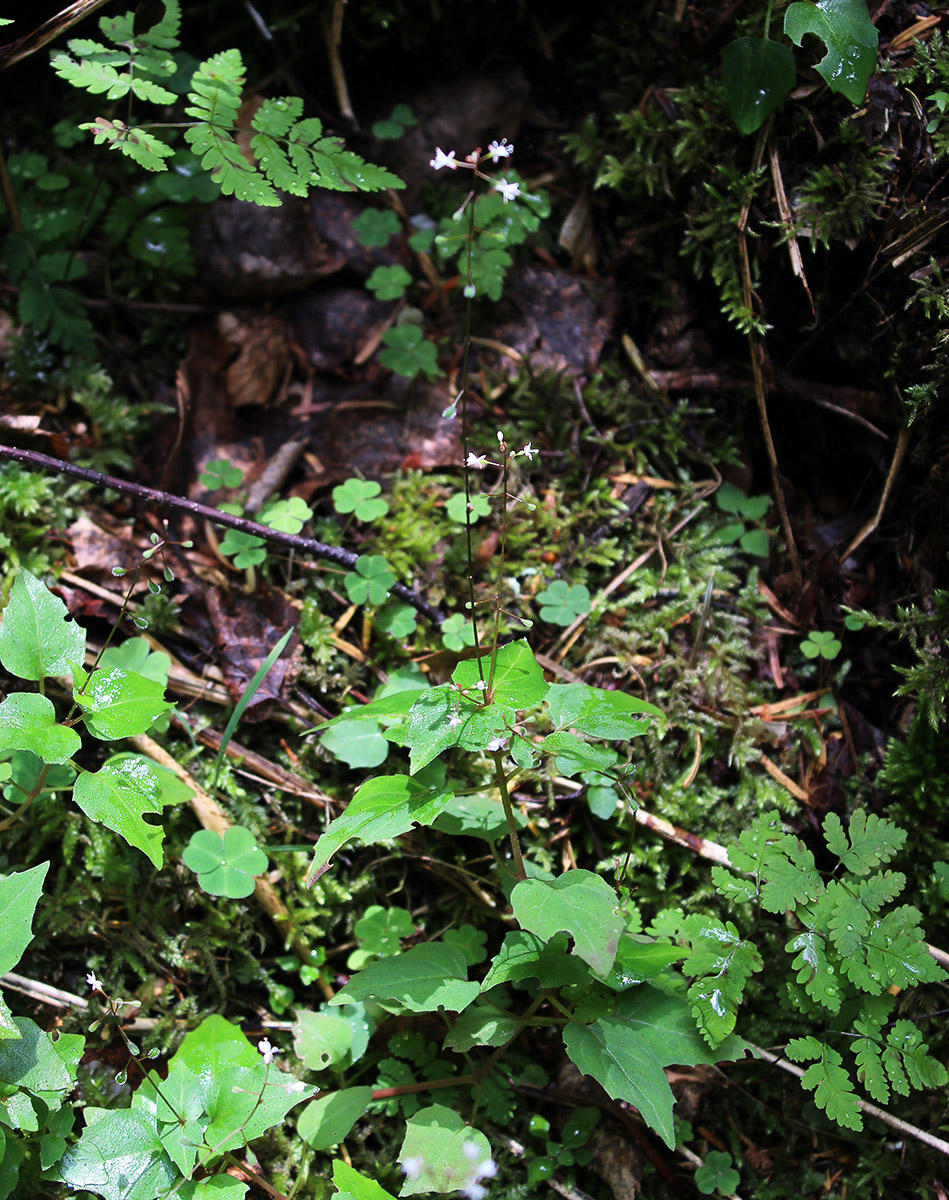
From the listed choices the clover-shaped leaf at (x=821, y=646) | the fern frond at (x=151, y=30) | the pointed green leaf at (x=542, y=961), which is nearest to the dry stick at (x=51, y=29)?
the fern frond at (x=151, y=30)

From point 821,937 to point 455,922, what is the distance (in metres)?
1.15

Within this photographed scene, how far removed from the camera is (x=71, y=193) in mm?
3334

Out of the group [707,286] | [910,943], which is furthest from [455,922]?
[707,286]

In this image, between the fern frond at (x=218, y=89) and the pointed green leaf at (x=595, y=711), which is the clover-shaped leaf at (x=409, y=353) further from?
the pointed green leaf at (x=595, y=711)

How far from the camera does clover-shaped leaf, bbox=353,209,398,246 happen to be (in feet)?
11.6

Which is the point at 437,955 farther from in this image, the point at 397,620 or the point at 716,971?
the point at 397,620

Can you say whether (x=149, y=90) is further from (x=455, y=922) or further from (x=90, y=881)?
(x=455, y=922)

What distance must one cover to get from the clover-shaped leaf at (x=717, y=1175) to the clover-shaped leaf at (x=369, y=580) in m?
2.08

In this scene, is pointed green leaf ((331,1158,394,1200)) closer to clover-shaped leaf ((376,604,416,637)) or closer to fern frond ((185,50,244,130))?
clover-shaped leaf ((376,604,416,637))

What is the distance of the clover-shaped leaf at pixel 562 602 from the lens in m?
3.00

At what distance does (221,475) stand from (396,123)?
6.06ft

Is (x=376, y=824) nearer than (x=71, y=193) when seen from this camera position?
Yes

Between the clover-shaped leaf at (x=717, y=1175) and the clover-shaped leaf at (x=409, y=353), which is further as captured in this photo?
the clover-shaped leaf at (x=409, y=353)

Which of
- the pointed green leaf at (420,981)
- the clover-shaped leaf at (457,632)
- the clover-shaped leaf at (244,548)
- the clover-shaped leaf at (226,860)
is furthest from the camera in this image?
the clover-shaped leaf at (244,548)
